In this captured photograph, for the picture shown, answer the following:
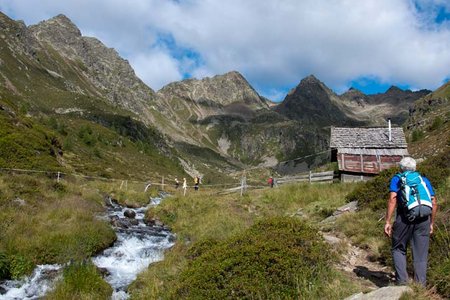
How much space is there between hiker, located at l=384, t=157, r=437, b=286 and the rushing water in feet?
24.1

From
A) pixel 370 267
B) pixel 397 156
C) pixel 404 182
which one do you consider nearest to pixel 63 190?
pixel 370 267

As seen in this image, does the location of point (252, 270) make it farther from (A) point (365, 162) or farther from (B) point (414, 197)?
(A) point (365, 162)

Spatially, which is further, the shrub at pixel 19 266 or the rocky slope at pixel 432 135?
the rocky slope at pixel 432 135

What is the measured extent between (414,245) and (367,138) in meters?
32.5

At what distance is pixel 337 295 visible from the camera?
23.5ft

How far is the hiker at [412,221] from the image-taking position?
23.5 ft

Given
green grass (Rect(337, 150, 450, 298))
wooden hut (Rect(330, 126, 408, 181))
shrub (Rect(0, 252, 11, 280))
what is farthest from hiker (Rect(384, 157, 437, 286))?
wooden hut (Rect(330, 126, 408, 181))

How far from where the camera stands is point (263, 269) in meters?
7.90

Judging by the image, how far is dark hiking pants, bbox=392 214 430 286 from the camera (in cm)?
715

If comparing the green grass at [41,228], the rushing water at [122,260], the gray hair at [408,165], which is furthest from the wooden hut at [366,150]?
the gray hair at [408,165]

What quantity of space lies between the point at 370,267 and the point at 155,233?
11957 millimetres

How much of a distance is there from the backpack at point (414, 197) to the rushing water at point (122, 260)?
779 cm

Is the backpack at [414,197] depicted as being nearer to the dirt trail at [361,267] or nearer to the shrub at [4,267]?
the dirt trail at [361,267]

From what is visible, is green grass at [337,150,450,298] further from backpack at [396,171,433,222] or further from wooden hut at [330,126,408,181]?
wooden hut at [330,126,408,181]
